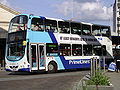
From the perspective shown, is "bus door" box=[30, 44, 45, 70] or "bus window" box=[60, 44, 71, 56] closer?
"bus door" box=[30, 44, 45, 70]

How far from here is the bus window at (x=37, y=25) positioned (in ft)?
58.6

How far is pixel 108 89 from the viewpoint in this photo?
338 inches

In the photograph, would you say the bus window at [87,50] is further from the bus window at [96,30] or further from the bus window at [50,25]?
the bus window at [50,25]

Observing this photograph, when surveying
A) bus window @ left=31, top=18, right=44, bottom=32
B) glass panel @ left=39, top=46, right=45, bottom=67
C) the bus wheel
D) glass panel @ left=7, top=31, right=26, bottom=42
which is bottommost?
the bus wheel

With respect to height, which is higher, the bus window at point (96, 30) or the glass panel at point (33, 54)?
the bus window at point (96, 30)

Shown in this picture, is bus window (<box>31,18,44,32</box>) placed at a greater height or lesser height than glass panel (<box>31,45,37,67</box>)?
greater

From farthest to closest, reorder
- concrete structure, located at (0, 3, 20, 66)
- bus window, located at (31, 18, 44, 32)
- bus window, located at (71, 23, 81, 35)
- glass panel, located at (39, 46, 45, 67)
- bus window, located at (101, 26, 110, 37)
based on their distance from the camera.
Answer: concrete structure, located at (0, 3, 20, 66)
bus window, located at (101, 26, 110, 37)
bus window, located at (71, 23, 81, 35)
glass panel, located at (39, 46, 45, 67)
bus window, located at (31, 18, 44, 32)

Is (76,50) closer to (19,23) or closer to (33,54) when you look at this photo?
(33,54)

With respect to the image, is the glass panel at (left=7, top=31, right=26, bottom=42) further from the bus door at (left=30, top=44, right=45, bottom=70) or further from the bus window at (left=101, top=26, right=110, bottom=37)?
the bus window at (left=101, top=26, right=110, bottom=37)

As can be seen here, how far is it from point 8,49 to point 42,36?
2.84 m

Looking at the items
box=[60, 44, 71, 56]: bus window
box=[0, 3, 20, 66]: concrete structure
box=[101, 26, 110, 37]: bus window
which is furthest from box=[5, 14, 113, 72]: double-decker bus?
box=[0, 3, 20, 66]: concrete structure

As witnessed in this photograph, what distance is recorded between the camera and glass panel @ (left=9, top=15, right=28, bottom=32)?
17.7 m

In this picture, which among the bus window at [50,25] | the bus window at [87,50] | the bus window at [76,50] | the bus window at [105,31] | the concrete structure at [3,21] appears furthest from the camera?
the concrete structure at [3,21]

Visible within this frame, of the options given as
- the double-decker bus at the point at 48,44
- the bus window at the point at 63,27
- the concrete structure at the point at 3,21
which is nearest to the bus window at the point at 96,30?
the double-decker bus at the point at 48,44
